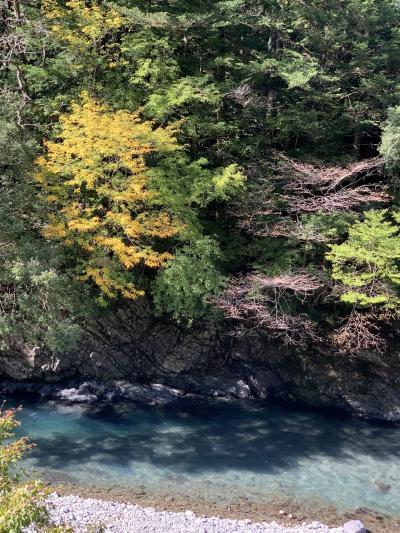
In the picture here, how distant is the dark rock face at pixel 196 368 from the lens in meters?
14.8

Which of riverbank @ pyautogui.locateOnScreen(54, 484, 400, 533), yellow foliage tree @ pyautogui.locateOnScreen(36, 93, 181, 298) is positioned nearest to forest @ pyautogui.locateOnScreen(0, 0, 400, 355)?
yellow foliage tree @ pyautogui.locateOnScreen(36, 93, 181, 298)

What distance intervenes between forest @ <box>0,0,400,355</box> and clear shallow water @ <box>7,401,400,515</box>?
94.2 inches

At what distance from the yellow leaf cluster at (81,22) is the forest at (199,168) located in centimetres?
7

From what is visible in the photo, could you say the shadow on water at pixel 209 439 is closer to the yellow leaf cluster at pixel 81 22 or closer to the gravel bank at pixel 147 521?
the gravel bank at pixel 147 521

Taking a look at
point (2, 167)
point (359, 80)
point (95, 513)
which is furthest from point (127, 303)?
point (359, 80)

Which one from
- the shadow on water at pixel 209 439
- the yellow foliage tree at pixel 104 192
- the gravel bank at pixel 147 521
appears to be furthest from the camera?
the yellow foliage tree at pixel 104 192

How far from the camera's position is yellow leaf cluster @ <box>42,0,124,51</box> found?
49.5ft

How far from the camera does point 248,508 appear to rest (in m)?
10.4

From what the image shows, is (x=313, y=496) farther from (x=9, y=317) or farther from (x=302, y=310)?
(x=9, y=317)

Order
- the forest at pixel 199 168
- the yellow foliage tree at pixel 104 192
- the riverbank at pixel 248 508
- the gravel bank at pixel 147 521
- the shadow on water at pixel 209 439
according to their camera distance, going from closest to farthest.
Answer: the gravel bank at pixel 147 521 < the riverbank at pixel 248 508 < the shadow on water at pixel 209 439 < the yellow foliage tree at pixel 104 192 < the forest at pixel 199 168

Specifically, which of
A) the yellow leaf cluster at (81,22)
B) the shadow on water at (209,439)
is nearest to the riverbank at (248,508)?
the shadow on water at (209,439)

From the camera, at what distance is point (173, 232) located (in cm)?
1370

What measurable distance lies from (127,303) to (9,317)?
4.20 metres

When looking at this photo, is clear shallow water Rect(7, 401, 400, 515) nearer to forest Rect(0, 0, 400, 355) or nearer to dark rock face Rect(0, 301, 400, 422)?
dark rock face Rect(0, 301, 400, 422)
